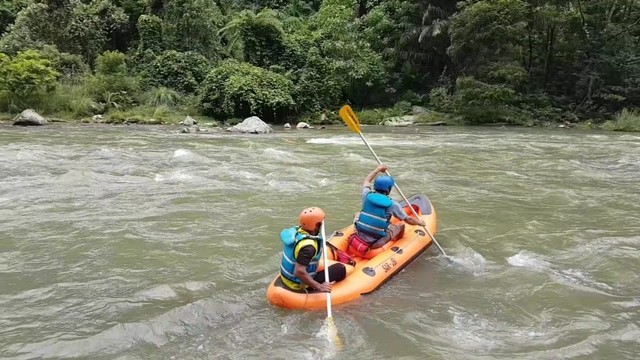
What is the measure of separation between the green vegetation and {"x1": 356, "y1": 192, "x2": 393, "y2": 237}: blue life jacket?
518 inches

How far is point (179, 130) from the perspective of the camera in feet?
48.5

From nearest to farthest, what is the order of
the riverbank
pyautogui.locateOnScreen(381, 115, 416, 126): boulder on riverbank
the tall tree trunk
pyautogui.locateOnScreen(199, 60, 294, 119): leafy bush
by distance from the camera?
1. the riverbank
2. pyautogui.locateOnScreen(199, 60, 294, 119): leafy bush
3. pyautogui.locateOnScreen(381, 115, 416, 126): boulder on riverbank
4. the tall tree trunk

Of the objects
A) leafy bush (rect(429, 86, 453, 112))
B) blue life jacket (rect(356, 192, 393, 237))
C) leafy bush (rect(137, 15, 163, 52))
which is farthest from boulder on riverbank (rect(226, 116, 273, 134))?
blue life jacket (rect(356, 192, 393, 237))

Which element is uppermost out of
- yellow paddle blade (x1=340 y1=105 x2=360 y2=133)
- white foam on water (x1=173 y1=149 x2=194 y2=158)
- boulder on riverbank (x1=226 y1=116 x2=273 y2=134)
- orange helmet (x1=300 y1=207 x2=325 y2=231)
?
yellow paddle blade (x1=340 y1=105 x2=360 y2=133)

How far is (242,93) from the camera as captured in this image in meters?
17.2

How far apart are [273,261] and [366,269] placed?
0.98 metres

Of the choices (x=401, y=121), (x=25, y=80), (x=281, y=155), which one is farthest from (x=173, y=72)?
(x=281, y=155)

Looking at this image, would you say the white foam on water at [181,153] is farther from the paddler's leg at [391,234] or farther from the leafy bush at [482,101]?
the leafy bush at [482,101]

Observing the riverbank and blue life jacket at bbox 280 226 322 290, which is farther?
the riverbank

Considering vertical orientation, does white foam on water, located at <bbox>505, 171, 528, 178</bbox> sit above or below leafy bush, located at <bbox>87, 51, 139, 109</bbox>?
below

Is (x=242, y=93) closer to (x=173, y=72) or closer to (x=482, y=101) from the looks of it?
(x=173, y=72)

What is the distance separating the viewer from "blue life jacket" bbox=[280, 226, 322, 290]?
3.66m

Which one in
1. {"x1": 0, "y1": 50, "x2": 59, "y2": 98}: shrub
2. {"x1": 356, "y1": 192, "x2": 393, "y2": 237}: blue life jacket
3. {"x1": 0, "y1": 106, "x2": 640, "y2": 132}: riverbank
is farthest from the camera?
{"x1": 0, "y1": 106, "x2": 640, "y2": 132}: riverbank

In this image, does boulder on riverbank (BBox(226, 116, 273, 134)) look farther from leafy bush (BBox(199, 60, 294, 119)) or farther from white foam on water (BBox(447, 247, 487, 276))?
white foam on water (BBox(447, 247, 487, 276))
